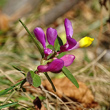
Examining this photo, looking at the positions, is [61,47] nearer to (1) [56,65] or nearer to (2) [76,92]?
(1) [56,65]

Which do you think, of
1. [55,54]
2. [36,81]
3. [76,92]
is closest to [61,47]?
[55,54]

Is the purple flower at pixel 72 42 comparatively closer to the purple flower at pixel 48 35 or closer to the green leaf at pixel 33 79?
the purple flower at pixel 48 35

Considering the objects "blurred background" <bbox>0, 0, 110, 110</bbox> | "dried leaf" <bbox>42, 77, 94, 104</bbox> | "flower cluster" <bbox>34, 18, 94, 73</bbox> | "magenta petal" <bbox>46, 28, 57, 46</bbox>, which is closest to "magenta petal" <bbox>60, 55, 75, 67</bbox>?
"flower cluster" <bbox>34, 18, 94, 73</bbox>

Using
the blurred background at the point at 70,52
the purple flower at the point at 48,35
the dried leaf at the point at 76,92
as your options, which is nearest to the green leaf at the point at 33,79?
the purple flower at the point at 48,35

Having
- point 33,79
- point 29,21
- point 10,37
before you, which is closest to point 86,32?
point 29,21

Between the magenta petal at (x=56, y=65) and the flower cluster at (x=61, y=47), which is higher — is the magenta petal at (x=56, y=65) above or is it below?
below

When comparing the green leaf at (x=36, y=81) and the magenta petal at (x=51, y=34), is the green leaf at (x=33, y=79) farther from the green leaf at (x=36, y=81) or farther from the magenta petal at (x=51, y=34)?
the magenta petal at (x=51, y=34)

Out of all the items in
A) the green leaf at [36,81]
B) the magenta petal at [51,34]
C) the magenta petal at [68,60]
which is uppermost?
the magenta petal at [51,34]

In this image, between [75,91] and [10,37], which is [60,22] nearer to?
A: [10,37]

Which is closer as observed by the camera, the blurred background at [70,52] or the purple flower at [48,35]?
the purple flower at [48,35]

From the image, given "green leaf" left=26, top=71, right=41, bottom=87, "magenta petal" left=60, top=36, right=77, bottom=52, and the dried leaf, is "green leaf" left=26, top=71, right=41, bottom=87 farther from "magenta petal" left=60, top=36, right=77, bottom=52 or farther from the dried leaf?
the dried leaf
